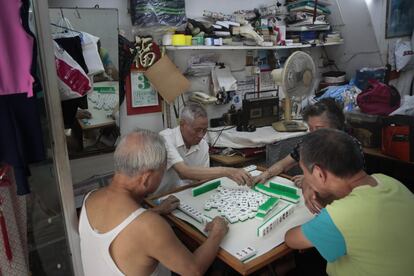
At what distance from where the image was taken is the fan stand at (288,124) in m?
2.99

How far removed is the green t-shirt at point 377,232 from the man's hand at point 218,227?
0.45 metres

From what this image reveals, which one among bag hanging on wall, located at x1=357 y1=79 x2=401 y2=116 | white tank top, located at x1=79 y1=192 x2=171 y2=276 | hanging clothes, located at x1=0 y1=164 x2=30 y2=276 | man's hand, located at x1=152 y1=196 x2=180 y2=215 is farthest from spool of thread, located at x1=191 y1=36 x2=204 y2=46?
white tank top, located at x1=79 y1=192 x2=171 y2=276

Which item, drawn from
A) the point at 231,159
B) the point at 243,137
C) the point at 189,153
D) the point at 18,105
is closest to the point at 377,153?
the point at 243,137

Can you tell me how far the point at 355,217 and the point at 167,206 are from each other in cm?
88

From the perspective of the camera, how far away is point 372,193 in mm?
1077

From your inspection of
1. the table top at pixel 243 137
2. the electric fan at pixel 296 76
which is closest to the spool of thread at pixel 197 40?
the electric fan at pixel 296 76

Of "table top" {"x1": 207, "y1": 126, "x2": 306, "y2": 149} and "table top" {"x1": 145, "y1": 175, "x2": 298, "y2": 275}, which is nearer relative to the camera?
"table top" {"x1": 145, "y1": 175, "x2": 298, "y2": 275}

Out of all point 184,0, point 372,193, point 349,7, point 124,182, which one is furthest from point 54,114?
point 349,7

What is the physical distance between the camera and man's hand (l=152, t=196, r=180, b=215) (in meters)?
1.57

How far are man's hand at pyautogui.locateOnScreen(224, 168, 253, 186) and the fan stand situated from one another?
45.6 inches

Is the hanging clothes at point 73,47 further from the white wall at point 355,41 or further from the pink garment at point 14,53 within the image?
the white wall at point 355,41

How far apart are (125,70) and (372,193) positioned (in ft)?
6.40

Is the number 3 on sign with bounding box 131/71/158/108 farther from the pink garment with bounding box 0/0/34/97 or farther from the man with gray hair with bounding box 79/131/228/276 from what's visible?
the man with gray hair with bounding box 79/131/228/276

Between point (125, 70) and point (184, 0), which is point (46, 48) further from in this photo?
point (184, 0)
